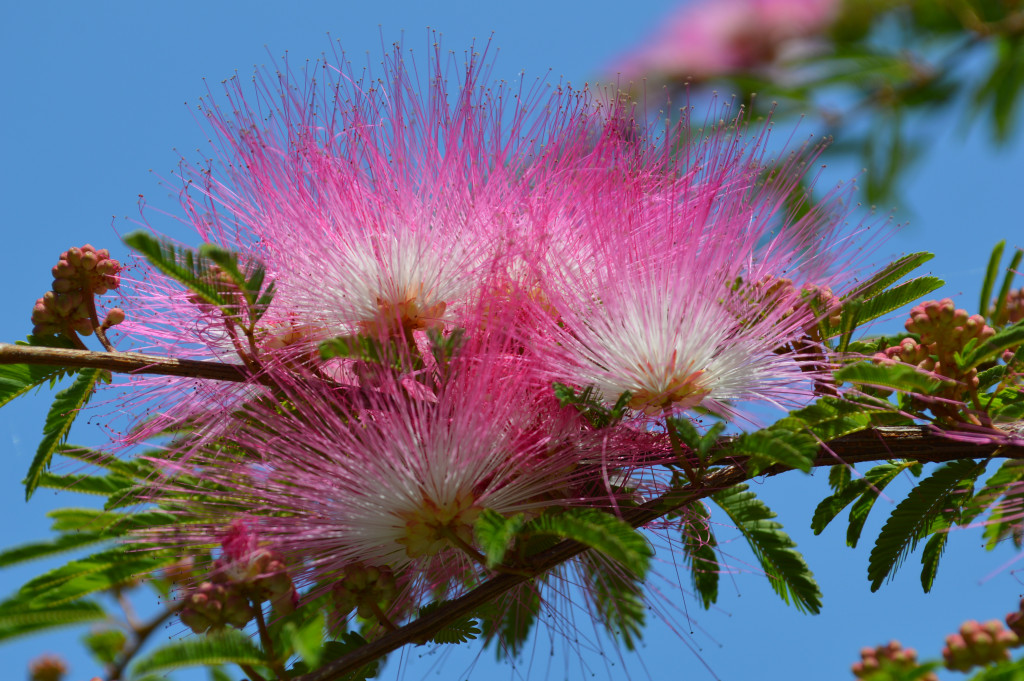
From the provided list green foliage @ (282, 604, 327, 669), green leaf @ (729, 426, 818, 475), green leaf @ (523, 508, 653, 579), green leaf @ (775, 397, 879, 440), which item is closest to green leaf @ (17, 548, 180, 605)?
Answer: green foliage @ (282, 604, 327, 669)

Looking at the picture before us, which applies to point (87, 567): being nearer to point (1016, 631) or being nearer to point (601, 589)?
point (601, 589)

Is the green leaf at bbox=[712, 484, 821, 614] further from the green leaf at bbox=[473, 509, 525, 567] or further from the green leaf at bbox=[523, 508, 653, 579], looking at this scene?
the green leaf at bbox=[473, 509, 525, 567]

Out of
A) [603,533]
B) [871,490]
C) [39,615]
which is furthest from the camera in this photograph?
[871,490]

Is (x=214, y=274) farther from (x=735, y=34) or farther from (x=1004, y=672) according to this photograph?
(x=1004, y=672)

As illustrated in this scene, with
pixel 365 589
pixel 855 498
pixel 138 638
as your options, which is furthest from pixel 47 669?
pixel 855 498

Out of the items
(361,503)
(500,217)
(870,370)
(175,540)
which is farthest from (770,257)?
(175,540)

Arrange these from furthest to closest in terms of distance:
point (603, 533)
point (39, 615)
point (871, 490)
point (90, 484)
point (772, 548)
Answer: point (90, 484), point (871, 490), point (772, 548), point (39, 615), point (603, 533)

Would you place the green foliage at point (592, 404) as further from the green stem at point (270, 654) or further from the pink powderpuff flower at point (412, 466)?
the green stem at point (270, 654)
